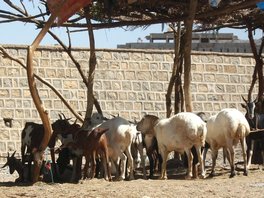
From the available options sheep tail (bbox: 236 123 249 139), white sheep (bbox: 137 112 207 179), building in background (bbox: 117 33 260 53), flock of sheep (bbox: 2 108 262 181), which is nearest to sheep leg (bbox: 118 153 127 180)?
flock of sheep (bbox: 2 108 262 181)

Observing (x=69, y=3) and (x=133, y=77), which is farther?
(x=133, y=77)

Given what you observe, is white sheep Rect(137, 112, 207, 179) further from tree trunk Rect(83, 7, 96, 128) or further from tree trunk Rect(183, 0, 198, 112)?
tree trunk Rect(83, 7, 96, 128)

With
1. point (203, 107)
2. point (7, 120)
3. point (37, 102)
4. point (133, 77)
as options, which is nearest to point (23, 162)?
point (37, 102)


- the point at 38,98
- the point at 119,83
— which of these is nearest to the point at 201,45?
the point at 119,83

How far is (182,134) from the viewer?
1340cm

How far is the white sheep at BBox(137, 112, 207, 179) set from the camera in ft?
43.5

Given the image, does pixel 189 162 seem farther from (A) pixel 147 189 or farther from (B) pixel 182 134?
(A) pixel 147 189

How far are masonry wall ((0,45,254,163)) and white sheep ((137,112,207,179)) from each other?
6.41 metres

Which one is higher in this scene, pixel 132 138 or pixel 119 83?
pixel 119 83

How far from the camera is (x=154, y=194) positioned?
10.6 m

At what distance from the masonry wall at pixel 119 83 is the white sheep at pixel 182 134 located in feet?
21.0

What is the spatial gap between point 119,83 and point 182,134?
24.3ft

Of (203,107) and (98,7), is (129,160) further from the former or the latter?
(203,107)

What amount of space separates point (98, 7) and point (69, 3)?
3.42 m
